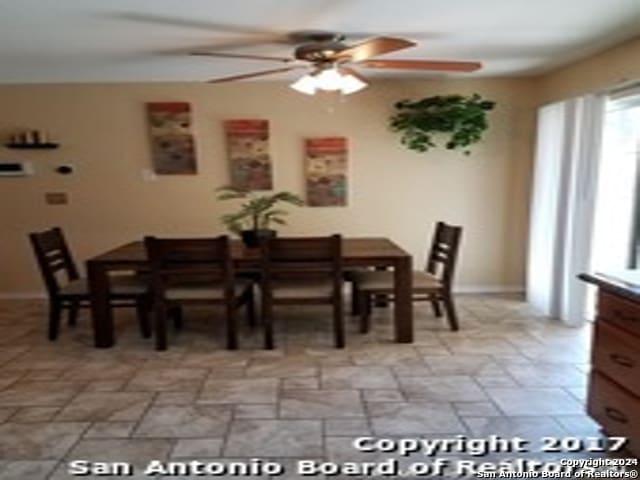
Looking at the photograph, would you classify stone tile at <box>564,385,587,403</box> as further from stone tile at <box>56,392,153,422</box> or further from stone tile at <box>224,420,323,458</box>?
stone tile at <box>56,392,153,422</box>

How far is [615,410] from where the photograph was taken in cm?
213

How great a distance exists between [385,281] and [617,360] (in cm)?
185

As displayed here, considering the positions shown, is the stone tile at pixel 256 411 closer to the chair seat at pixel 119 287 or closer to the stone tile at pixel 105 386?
the stone tile at pixel 105 386

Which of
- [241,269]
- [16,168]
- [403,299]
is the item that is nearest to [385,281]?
[403,299]

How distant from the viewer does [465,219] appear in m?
5.08

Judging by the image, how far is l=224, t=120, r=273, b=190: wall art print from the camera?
4883mm

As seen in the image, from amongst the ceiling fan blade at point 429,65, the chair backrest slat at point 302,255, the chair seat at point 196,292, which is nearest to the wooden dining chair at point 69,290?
the chair seat at point 196,292

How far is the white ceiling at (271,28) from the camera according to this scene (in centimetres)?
266

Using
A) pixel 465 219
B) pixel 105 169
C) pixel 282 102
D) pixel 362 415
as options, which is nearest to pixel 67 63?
pixel 105 169

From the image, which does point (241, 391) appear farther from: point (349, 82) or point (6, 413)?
point (349, 82)

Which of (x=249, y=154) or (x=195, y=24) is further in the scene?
(x=249, y=154)

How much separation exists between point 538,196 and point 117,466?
3862 mm

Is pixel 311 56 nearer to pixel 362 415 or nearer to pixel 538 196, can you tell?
pixel 362 415

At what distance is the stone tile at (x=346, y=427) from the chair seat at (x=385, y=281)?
1296 millimetres
